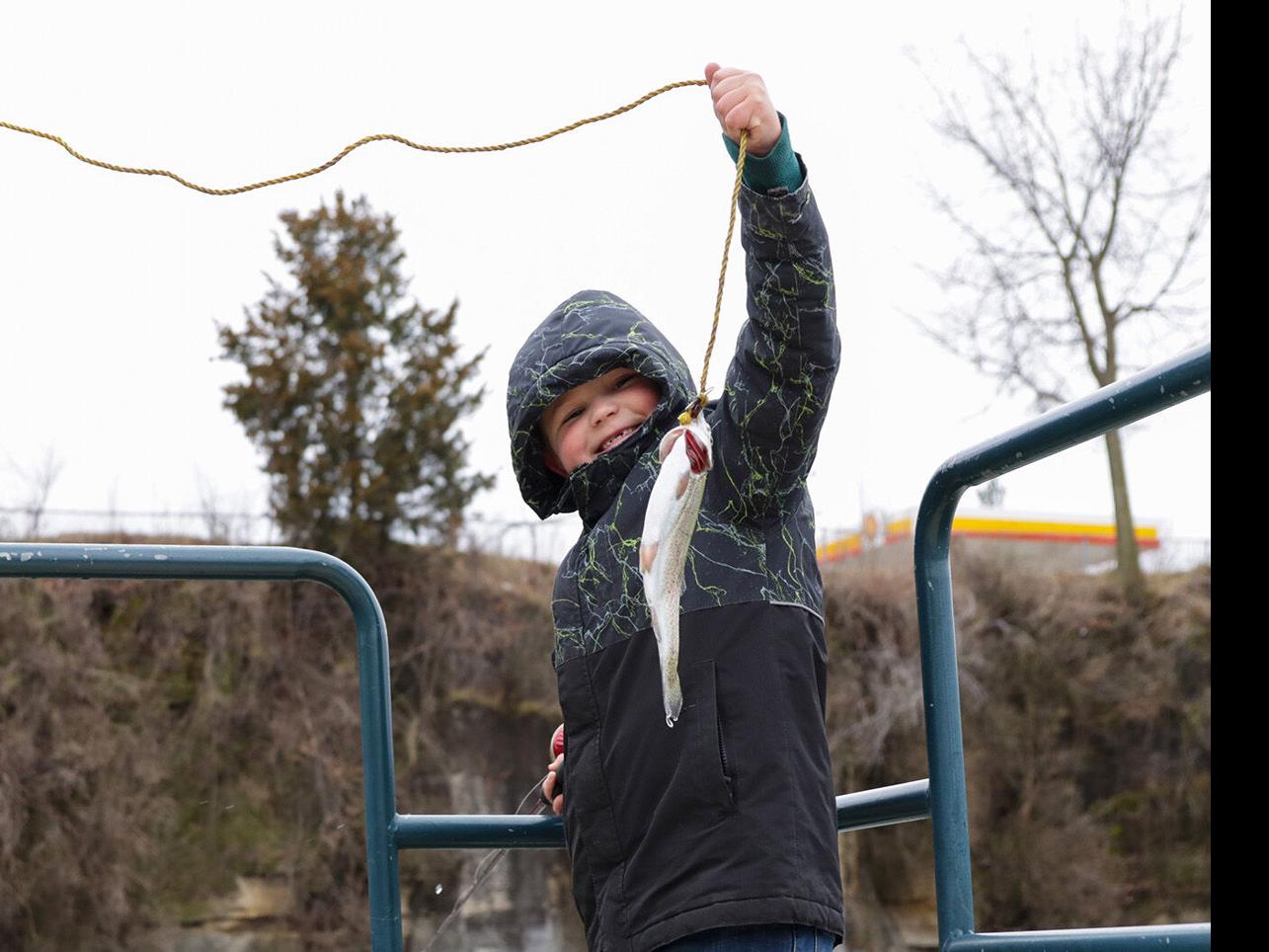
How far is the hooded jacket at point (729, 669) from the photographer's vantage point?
116 cm

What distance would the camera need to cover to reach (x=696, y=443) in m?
1.01

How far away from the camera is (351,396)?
9805 mm

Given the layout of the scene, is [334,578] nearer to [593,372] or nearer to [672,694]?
[593,372]

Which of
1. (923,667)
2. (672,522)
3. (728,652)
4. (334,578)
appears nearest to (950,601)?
(923,667)

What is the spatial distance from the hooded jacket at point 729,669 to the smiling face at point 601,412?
30 mm

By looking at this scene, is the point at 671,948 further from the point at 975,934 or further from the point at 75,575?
the point at 75,575

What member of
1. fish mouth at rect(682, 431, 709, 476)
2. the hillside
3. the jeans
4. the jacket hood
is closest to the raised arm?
the jacket hood

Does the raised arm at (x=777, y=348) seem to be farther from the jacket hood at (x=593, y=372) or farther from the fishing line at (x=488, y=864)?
the fishing line at (x=488, y=864)

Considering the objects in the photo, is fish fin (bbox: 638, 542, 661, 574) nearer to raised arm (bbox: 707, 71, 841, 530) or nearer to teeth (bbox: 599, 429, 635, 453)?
raised arm (bbox: 707, 71, 841, 530)

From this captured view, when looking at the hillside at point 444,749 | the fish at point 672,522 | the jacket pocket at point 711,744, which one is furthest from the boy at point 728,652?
the hillside at point 444,749

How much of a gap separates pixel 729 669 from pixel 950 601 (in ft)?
0.70

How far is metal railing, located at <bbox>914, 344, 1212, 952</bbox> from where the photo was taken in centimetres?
93
